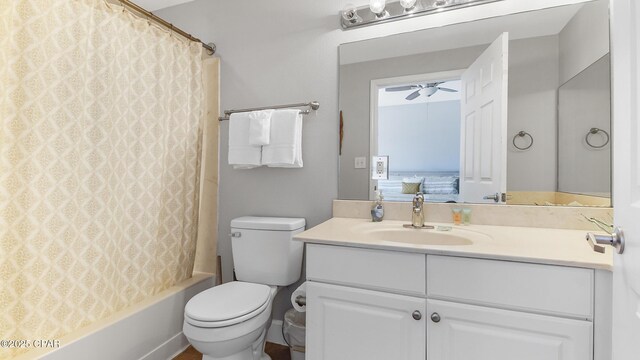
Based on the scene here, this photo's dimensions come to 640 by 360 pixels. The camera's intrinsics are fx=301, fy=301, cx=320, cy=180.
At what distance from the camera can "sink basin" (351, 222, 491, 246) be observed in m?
1.29

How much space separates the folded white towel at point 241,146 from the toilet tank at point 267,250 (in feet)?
1.13

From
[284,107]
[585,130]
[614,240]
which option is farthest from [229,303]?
[585,130]

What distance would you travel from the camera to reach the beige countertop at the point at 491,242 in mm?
917

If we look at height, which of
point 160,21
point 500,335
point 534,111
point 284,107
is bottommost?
point 500,335

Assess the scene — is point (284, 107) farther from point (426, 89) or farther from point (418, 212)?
point (418, 212)

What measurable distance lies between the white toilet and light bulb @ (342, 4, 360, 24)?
3.81 ft

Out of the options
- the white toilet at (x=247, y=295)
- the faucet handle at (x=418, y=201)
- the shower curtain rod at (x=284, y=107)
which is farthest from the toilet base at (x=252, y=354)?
the shower curtain rod at (x=284, y=107)

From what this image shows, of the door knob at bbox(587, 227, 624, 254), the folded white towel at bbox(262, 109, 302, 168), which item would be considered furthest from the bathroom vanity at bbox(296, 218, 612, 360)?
the folded white towel at bbox(262, 109, 302, 168)

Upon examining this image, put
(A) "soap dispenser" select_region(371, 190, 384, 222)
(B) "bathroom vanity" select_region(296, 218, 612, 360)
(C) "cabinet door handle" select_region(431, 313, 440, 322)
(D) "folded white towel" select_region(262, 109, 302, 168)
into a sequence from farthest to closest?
(D) "folded white towel" select_region(262, 109, 302, 168) < (A) "soap dispenser" select_region(371, 190, 384, 222) < (C) "cabinet door handle" select_region(431, 313, 440, 322) < (B) "bathroom vanity" select_region(296, 218, 612, 360)

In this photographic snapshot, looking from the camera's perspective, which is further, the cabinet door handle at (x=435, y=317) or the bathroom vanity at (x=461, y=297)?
the cabinet door handle at (x=435, y=317)

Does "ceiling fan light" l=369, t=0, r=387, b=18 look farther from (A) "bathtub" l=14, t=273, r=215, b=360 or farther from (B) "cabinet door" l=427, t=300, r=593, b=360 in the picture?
(A) "bathtub" l=14, t=273, r=215, b=360

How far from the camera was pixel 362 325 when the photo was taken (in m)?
1.14

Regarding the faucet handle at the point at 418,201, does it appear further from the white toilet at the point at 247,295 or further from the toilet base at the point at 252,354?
the toilet base at the point at 252,354

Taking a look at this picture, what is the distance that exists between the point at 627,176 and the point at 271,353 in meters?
1.79
